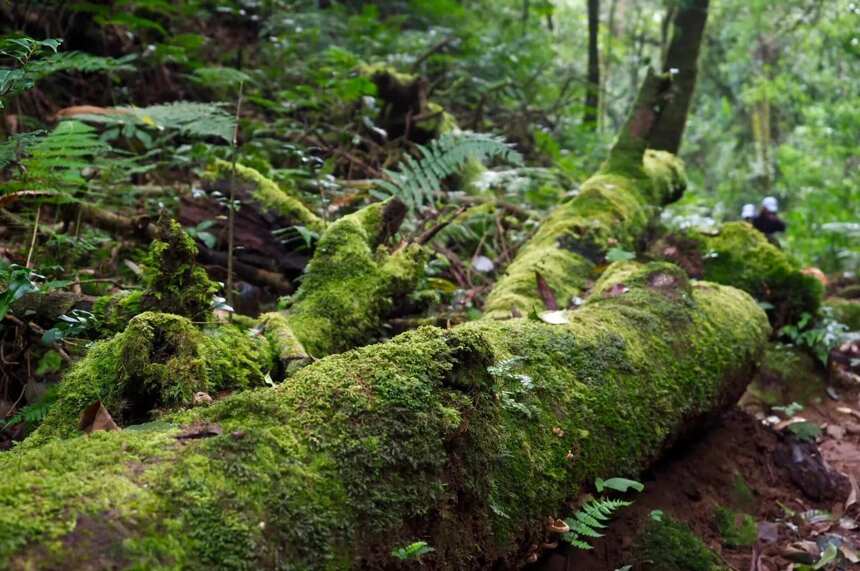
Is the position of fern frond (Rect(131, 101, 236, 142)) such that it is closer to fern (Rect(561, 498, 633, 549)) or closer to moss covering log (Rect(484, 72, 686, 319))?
moss covering log (Rect(484, 72, 686, 319))

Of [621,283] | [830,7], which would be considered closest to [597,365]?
[621,283]

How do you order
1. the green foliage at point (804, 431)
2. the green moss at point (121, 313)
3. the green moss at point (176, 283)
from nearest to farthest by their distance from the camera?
the green moss at point (176, 283) → the green moss at point (121, 313) → the green foliage at point (804, 431)

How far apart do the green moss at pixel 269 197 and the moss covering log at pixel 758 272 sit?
2.97 m

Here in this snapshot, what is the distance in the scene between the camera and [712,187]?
19484mm

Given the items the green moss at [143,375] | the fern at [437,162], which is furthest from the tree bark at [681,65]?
the green moss at [143,375]

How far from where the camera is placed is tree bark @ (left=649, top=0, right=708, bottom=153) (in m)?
9.04

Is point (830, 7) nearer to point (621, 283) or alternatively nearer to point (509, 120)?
point (509, 120)

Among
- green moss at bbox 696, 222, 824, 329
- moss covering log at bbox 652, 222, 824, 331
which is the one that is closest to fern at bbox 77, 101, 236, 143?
moss covering log at bbox 652, 222, 824, 331

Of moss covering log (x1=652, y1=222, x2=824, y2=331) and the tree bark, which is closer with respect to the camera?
moss covering log (x1=652, y1=222, x2=824, y2=331)

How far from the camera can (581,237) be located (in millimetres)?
4914

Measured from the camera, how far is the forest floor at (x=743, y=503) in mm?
2838

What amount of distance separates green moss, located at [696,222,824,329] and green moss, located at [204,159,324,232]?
336 centimetres

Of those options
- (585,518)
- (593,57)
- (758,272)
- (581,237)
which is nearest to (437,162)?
(581,237)

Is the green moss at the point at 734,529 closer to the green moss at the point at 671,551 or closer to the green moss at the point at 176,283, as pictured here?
the green moss at the point at 671,551
